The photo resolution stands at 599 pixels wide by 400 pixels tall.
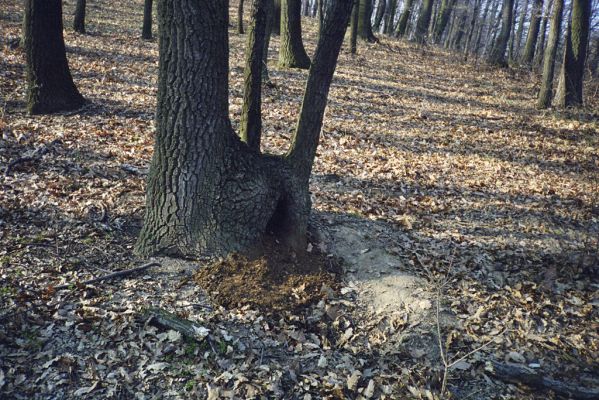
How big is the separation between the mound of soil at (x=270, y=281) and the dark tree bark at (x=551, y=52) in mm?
11379

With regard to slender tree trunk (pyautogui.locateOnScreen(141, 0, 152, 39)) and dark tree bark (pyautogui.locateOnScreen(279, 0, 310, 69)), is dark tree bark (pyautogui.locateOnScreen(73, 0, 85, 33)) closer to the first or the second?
slender tree trunk (pyautogui.locateOnScreen(141, 0, 152, 39))

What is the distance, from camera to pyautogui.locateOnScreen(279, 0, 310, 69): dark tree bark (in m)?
14.1

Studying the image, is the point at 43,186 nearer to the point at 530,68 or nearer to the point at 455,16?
the point at 530,68

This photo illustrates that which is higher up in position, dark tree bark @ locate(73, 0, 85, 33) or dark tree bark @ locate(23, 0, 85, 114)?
dark tree bark @ locate(73, 0, 85, 33)

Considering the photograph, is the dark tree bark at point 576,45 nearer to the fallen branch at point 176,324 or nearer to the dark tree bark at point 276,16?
the dark tree bark at point 276,16

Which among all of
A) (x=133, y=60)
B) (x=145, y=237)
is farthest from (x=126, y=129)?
(x=133, y=60)

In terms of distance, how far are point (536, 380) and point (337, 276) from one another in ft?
7.27

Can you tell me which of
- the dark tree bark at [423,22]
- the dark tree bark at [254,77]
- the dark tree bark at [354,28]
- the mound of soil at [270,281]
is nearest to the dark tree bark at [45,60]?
the dark tree bark at [254,77]

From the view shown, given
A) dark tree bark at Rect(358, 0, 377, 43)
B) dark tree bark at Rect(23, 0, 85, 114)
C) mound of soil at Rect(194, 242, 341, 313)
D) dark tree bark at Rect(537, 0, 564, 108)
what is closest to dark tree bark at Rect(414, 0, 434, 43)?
dark tree bark at Rect(358, 0, 377, 43)

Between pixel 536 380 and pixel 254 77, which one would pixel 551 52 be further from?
pixel 536 380

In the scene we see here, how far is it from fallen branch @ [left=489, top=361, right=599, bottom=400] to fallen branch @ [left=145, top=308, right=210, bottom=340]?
2.77 metres

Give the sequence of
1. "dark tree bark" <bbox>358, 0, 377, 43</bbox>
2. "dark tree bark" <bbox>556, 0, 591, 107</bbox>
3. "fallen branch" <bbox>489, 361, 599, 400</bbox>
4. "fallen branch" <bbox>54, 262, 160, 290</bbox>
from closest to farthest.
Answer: "fallen branch" <bbox>489, 361, 599, 400</bbox>
"fallen branch" <bbox>54, 262, 160, 290</bbox>
"dark tree bark" <bbox>556, 0, 591, 107</bbox>
"dark tree bark" <bbox>358, 0, 377, 43</bbox>

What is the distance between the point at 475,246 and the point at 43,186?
5905 mm

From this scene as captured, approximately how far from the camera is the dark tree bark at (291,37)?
14078 mm
